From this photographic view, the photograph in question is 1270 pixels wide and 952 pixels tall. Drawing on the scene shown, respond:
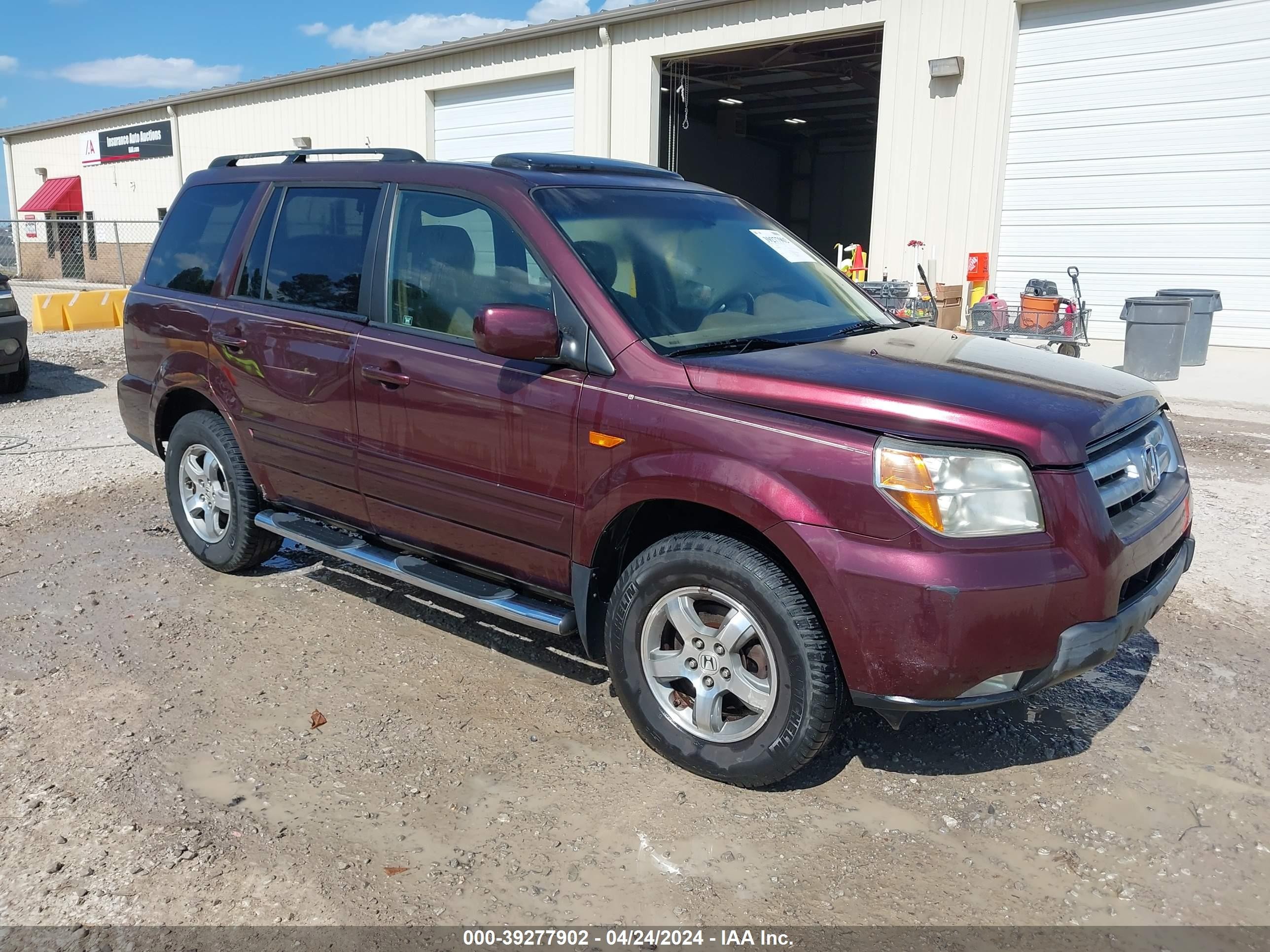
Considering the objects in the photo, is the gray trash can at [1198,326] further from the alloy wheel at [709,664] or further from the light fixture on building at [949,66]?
the alloy wheel at [709,664]

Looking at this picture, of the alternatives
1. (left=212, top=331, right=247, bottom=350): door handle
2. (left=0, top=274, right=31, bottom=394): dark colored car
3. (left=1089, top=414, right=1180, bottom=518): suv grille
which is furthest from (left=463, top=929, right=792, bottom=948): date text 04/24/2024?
(left=0, top=274, right=31, bottom=394): dark colored car

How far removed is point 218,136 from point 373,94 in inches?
292

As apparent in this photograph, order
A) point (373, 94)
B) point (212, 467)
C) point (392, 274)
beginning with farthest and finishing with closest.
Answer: point (373, 94) < point (212, 467) < point (392, 274)

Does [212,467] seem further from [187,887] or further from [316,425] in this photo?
[187,887]

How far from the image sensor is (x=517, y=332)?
10.9ft

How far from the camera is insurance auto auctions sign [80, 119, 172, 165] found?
95.0ft

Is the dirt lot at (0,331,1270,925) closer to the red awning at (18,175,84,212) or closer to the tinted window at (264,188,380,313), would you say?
the tinted window at (264,188,380,313)

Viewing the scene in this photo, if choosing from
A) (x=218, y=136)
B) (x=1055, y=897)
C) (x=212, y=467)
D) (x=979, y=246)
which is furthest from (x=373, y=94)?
(x=1055, y=897)

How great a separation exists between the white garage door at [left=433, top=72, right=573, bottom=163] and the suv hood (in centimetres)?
1584

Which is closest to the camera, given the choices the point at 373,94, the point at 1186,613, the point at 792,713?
the point at 792,713

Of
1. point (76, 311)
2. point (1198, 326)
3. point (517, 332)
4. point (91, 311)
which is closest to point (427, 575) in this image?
point (517, 332)

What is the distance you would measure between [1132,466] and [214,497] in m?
4.28

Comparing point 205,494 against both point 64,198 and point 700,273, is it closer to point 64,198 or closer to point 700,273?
point 700,273

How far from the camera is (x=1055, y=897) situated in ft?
9.03
